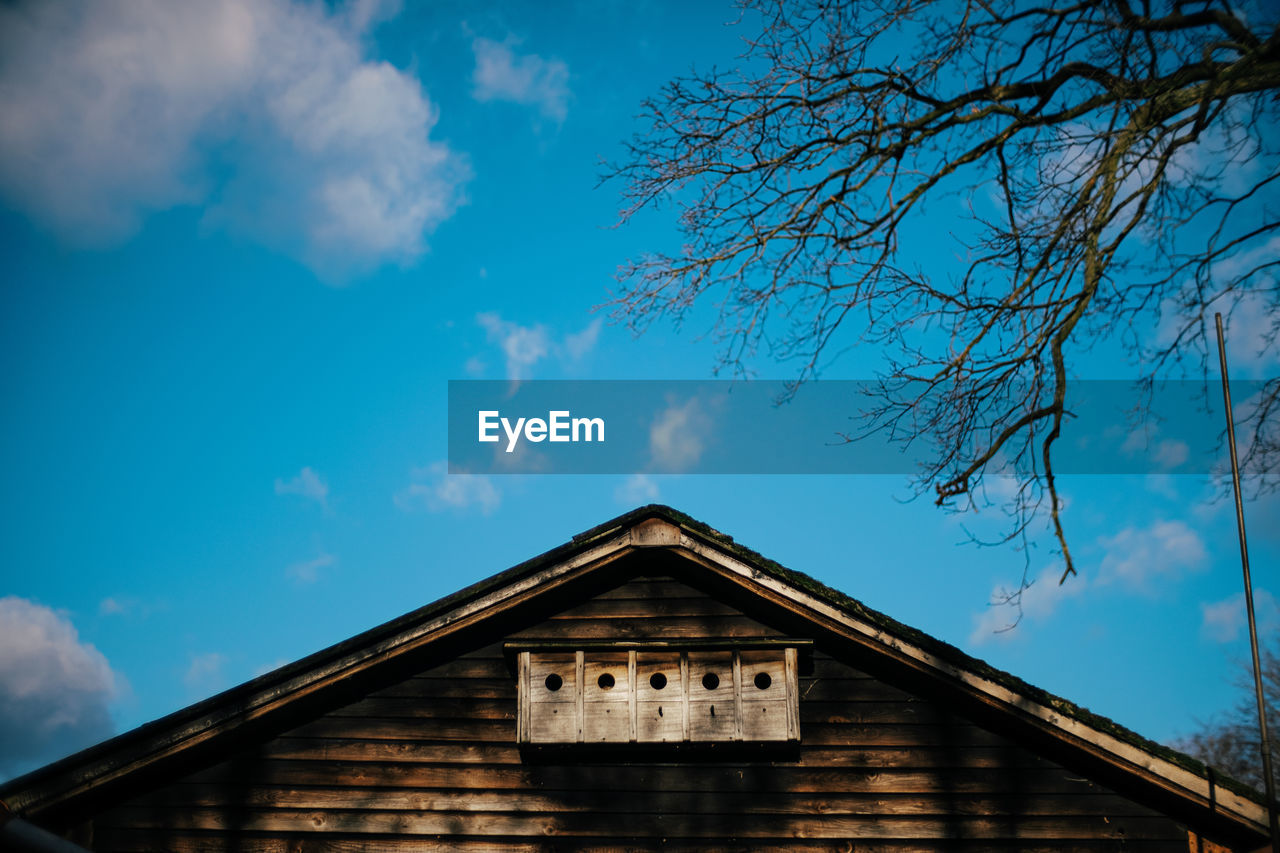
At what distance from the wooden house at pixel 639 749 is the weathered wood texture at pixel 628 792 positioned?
2 centimetres

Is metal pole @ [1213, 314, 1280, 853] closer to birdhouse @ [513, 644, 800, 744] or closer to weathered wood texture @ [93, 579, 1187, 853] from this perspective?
weathered wood texture @ [93, 579, 1187, 853]

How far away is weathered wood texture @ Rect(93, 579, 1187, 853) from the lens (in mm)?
7367

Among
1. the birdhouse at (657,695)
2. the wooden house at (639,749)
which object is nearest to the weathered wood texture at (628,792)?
the wooden house at (639,749)

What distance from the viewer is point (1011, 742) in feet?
24.8

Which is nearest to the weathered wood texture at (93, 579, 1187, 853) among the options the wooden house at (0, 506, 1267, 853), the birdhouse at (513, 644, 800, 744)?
the wooden house at (0, 506, 1267, 853)

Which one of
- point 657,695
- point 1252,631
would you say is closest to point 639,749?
point 657,695

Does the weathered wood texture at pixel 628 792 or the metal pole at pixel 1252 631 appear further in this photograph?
the weathered wood texture at pixel 628 792

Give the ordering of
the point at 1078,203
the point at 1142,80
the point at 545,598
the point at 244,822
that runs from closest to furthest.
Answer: the point at 1142,80
the point at 1078,203
the point at 244,822
the point at 545,598

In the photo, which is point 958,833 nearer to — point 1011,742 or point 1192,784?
point 1011,742

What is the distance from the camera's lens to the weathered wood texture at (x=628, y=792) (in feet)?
24.2

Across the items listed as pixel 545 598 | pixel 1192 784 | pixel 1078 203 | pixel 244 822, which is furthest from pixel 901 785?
pixel 244 822

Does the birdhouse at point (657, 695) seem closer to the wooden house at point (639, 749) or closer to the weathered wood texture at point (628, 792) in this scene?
the wooden house at point (639, 749)

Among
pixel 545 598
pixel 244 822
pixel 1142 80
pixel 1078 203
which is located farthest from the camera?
pixel 545 598

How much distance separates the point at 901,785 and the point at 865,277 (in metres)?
4.32
